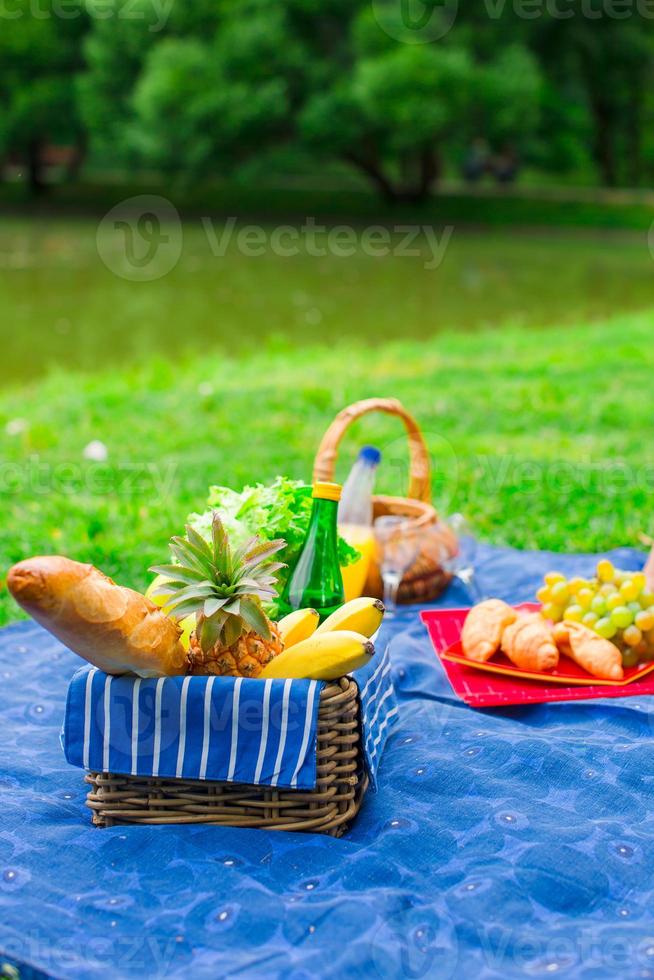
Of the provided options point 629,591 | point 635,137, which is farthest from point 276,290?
point 635,137

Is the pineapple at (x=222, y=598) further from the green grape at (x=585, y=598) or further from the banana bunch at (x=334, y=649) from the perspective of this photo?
the green grape at (x=585, y=598)

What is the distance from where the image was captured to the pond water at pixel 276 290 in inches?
462

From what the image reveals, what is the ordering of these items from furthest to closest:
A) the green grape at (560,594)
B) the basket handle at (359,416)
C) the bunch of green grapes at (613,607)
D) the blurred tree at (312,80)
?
the blurred tree at (312,80) → the basket handle at (359,416) → the green grape at (560,594) → the bunch of green grapes at (613,607)

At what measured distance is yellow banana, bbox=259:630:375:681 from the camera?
214 cm

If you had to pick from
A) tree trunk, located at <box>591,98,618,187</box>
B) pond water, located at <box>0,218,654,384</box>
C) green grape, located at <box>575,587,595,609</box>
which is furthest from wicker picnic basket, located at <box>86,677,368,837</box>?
tree trunk, located at <box>591,98,618,187</box>

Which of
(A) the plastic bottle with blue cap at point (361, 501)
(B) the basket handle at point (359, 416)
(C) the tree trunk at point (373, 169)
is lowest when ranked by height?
(A) the plastic bottle with blue cap at point (361, 501)

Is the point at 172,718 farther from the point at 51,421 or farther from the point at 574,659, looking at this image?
the point at 51,421

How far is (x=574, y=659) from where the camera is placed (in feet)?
9.78

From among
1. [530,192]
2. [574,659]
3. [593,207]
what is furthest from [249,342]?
[530,192]

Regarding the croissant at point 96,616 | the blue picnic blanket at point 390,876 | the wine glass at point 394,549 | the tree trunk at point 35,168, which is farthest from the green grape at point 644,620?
the tree trunk at point 35,168

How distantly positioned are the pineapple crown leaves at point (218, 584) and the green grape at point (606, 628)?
3.79 feet

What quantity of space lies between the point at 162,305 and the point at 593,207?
59.9 feet

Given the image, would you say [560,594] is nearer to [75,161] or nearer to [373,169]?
[373,169]

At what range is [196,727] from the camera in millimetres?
2143
